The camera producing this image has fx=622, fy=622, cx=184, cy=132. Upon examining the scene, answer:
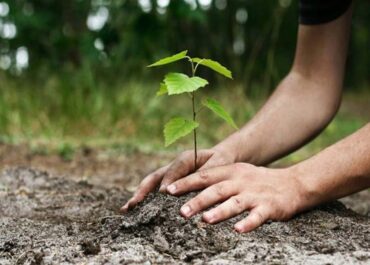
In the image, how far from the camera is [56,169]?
3320 mm

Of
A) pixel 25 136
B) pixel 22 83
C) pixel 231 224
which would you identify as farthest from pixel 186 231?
pixel 22 83

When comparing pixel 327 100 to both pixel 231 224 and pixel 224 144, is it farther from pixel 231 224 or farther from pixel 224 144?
pixel 231 224

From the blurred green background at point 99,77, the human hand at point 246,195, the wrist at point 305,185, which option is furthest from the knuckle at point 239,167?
the blurred green background at point 99,77

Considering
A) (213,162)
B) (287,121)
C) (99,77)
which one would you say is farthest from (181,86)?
(99,77)

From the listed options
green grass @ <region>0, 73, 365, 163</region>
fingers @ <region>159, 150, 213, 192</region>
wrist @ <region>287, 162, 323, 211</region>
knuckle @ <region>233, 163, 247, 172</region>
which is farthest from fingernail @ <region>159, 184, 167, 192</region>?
green grass @ <region>0, 73, 365, 163</region>

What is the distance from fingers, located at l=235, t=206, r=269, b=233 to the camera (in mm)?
1547

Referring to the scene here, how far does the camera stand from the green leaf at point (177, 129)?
1.57 metres

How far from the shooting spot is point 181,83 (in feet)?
4.93

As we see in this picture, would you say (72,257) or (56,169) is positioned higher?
(72,257)

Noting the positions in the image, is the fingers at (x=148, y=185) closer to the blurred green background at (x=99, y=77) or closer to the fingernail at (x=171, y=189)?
the fingernail at (x=171, y=189)

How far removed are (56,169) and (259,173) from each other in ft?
6.20

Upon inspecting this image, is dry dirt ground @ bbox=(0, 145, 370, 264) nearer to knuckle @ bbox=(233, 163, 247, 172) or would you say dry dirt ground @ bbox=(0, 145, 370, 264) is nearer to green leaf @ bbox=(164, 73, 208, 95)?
knuckle @ bbox=(233, 163, 247, 172)

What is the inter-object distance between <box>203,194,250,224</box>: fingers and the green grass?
242cm

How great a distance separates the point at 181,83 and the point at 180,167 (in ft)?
1.18
